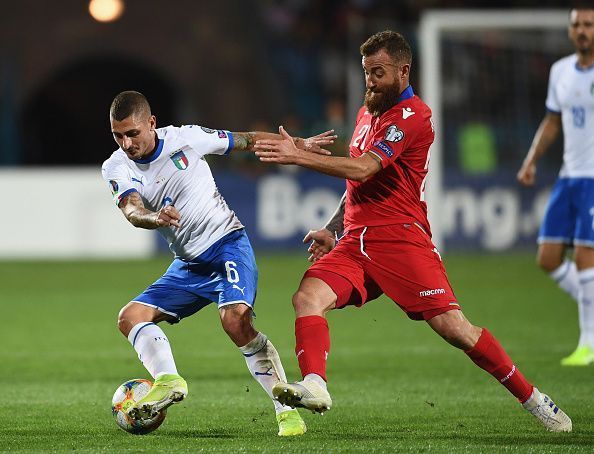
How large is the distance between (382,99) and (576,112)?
139 inches

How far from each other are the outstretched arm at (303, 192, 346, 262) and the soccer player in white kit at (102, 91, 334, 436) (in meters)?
0.35

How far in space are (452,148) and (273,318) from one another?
24.7 ft

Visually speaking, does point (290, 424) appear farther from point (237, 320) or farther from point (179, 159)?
point (179, 159)

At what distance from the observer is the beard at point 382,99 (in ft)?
21.5

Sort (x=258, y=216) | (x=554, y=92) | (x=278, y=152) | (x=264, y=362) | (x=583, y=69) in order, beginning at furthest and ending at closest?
(x=258, y=216) < (x=554, y=92) < (x=583, y=69) < (x=264, y=362) < (x=278, y=152)

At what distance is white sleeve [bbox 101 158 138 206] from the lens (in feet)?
21.6

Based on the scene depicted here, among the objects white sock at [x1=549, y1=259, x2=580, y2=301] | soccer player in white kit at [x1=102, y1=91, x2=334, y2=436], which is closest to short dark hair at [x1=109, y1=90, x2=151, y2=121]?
soccer player in white kit at [x1=102, y1=91, x2=334, y2=436]

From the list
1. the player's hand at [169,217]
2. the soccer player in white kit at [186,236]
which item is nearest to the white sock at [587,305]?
the soccer player in white kit at [186,236]

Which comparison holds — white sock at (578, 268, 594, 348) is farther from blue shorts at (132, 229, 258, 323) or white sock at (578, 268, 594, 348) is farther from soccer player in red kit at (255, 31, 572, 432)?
blue shorts at (132, 229, 258, 323)

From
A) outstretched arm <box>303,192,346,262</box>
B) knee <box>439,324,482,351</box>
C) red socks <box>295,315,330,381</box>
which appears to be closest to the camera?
red socks <box>295,315,330,381</box>

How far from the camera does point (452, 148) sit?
19.4 metres

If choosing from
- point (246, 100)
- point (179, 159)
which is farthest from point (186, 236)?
point (246, 100)

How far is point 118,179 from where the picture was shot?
21.8 ft

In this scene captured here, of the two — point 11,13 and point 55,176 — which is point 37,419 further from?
point 11,13
